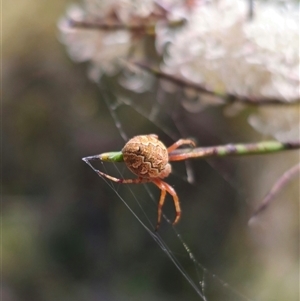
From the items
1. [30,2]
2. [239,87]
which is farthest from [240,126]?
[30,2]

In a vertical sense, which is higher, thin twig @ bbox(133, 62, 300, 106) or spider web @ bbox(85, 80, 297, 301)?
thin twig @ bbox(133, 62, 300, 106)

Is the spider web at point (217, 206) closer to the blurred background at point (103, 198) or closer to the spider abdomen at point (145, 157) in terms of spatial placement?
the blurred background at point (103, 198)

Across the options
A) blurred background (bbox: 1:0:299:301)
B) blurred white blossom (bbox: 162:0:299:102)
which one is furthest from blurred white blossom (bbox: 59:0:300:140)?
blurred background (bbox: 1:0:299:301)

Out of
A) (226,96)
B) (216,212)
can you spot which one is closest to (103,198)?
(216,212)

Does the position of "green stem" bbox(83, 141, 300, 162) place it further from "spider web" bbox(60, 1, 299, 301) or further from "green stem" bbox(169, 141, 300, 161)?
"spider web" bbox(60, 1, 299, 301)

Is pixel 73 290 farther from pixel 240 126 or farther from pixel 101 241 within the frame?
pixel 240 126
